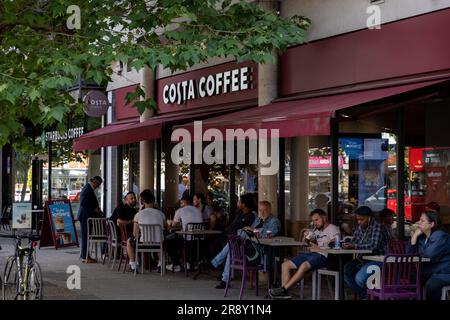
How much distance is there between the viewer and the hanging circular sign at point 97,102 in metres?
20.9

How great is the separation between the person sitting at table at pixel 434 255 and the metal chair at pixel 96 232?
8116mm

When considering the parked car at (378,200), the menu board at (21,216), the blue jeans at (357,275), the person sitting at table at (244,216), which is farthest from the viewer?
the menu board at (21,216)

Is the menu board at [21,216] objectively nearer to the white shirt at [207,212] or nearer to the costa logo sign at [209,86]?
the white shirt at [207,212]

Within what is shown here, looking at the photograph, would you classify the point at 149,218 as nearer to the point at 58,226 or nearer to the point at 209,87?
the point at 209,87

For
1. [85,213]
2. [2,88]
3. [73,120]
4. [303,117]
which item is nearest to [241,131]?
[303,117]

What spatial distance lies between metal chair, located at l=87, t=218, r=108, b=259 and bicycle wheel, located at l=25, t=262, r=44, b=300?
6183mm

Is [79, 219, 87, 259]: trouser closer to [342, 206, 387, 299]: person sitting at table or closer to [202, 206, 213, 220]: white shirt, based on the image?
[202, 206, 213, 220]: white shirt

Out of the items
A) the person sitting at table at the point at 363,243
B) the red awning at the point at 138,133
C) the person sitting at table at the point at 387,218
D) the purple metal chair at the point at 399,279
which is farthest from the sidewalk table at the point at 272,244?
the red awning at the point at 138,133

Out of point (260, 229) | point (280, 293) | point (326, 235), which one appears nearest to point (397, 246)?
point (326, 235)

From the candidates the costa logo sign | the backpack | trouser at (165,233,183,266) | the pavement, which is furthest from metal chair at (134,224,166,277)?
the costa logo sign

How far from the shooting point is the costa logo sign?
51.3 feet

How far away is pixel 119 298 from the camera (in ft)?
38.7

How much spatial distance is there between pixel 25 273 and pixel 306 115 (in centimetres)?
414
